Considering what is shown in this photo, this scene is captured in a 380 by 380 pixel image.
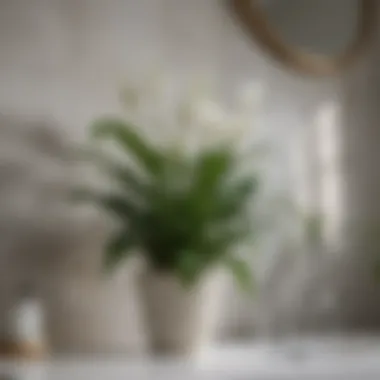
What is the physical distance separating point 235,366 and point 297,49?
31.9 inches

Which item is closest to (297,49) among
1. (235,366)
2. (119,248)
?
(119,248)

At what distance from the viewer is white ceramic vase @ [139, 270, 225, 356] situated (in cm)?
144

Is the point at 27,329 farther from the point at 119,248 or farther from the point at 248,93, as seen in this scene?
the point at 248,93

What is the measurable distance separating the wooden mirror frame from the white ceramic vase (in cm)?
62

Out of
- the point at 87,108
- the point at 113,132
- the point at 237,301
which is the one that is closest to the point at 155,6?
the point at 87,108

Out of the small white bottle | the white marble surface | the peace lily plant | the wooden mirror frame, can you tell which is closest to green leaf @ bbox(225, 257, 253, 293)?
the peace lily plant

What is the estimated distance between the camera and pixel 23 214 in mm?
1600

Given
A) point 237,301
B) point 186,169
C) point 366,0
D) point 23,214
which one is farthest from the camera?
point 366,0

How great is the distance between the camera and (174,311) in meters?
1.45

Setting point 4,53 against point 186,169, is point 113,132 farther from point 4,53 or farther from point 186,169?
point 4,53

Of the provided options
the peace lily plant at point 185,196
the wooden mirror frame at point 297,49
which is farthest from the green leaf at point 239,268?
the wooden mirror frame at point 297,49

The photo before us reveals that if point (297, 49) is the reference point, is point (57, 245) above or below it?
below

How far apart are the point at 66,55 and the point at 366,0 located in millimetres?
783

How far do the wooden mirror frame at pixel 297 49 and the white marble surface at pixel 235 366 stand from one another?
682 millimetres
